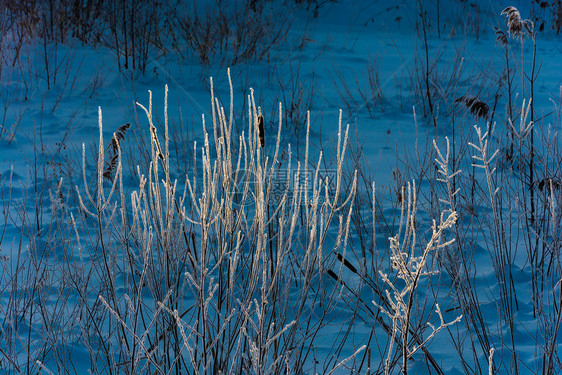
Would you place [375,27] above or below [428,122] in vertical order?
above

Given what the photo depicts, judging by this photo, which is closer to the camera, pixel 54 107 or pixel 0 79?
pixel 54 107

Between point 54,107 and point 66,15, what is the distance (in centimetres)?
218

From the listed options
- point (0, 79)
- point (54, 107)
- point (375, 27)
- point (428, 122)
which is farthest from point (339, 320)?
point (375, 27)

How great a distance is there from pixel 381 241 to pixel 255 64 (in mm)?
3449

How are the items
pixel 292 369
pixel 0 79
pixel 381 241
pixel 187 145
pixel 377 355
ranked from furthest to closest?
pixel 0 79 < pixel 187 145 < pixel 381 241 < pixel 377 355 < pixel 292 369

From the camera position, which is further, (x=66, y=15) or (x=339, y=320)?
(x=66, y=15)

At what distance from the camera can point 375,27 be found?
820 centimetres

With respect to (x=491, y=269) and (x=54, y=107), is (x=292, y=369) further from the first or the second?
(x=54, y=107)

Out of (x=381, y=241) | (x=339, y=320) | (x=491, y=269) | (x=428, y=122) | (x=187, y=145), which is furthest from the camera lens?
(x=428, y=122)

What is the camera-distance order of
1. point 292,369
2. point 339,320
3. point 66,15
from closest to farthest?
1. point 292,369
2. point 339,320
3. point 66,15

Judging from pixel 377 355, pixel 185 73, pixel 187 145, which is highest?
pixel 185 73

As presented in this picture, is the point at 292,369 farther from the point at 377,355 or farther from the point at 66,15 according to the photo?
the point at 66,15

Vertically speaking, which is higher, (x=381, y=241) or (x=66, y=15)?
(x=66, y=15)

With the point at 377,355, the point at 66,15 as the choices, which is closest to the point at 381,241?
the point at 377,355
